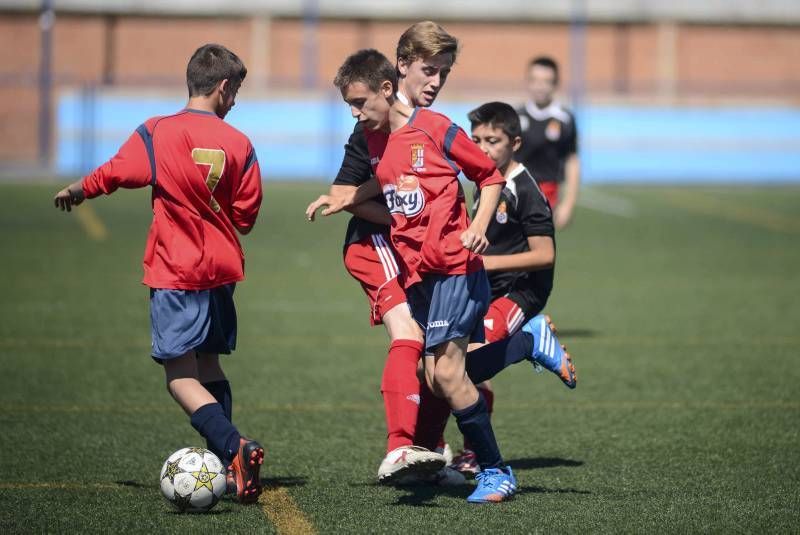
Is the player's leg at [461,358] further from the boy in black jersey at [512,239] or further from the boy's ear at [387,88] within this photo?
the boy's ear at [387,88]

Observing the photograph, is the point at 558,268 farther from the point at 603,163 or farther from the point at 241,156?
the point at 603,163

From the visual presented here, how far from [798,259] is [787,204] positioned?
8.79m

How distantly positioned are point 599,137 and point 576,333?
2173cm

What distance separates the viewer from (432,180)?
5117 millimetres

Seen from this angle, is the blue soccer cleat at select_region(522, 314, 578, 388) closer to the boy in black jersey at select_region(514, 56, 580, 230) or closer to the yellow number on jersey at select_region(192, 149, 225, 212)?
the yellow number on jersey at select_region(192, 149, 225, 212)

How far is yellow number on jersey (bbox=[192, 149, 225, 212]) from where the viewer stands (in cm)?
516

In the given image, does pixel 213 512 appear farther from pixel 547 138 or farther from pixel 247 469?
pixel 547 138

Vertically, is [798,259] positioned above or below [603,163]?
below

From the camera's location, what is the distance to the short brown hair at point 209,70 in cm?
523

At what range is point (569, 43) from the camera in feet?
130

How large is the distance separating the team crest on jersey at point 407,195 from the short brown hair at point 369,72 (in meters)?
0.39

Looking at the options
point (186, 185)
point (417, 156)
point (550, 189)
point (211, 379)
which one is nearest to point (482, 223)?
point (417, 156)

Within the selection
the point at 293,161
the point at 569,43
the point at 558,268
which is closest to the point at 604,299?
the point at 558,268

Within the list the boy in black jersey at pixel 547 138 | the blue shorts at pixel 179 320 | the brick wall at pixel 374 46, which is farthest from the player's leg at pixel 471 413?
the brick wall at pixel 374 46
